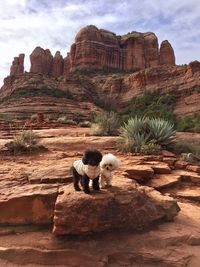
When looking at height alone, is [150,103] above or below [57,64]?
below

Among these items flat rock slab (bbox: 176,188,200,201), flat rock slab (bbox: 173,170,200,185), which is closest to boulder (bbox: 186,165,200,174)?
flat rock slab (bbox: 173,170,200,185)

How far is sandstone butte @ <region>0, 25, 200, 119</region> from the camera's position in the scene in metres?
46.4

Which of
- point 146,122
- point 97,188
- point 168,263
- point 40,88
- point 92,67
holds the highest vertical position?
point 92,67

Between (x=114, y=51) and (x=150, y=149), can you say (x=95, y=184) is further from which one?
(x=114, y=51)

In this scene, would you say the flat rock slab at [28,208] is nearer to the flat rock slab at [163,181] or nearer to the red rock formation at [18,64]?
the flat rock slab at [163,181]

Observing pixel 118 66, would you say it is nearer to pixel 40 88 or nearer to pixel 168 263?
pixel 40 88

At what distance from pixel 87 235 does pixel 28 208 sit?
4.09 feet

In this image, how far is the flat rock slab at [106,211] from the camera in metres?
5.18

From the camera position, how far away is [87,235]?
17.2 feet

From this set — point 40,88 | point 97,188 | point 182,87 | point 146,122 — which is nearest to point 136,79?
point 182,87

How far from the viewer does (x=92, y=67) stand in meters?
80.5

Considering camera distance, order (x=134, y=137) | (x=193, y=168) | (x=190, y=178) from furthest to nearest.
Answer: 1. (x=134, y=137)
2. (x=193, y=168)
3. (x=190, y=178)

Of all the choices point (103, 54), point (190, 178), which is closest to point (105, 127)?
point (190, 178)

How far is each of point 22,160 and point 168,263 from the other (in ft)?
18.3
